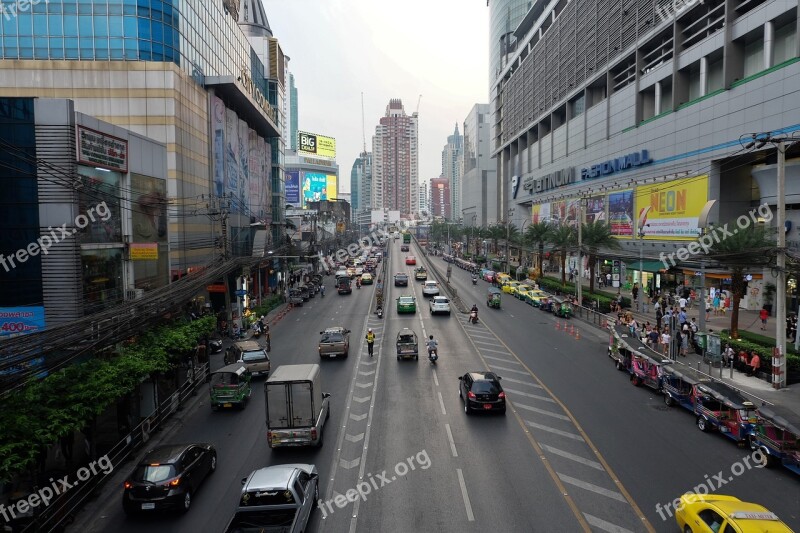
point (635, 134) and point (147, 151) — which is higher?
point (635, 134)

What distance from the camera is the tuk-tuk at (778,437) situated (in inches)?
621

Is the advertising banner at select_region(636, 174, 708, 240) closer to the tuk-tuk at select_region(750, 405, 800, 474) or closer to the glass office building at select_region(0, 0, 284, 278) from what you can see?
the tuk-tuk at select_region(750, 405, 800, 474)

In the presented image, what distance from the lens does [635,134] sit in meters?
62.6

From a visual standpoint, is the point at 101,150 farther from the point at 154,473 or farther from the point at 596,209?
the point at 596,209

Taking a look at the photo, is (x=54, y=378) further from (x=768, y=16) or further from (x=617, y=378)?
(x=768, y=16)

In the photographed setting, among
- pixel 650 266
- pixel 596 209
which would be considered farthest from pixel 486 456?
pixel 596 209

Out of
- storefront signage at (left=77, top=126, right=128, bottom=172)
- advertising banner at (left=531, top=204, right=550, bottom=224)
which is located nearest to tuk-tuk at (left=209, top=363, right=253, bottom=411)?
storefront signage at (left=77, top=126, right=128, bottom=172)

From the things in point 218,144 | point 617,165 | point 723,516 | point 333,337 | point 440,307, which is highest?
point 218,144

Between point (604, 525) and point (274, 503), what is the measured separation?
7694 millimetres

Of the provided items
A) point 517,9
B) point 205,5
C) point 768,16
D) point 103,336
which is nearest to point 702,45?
point 768,16

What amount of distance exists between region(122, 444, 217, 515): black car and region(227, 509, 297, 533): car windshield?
2.87m

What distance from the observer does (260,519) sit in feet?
40.9

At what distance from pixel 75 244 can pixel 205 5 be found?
36712 mm

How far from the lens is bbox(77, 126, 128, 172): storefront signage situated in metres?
26.0
